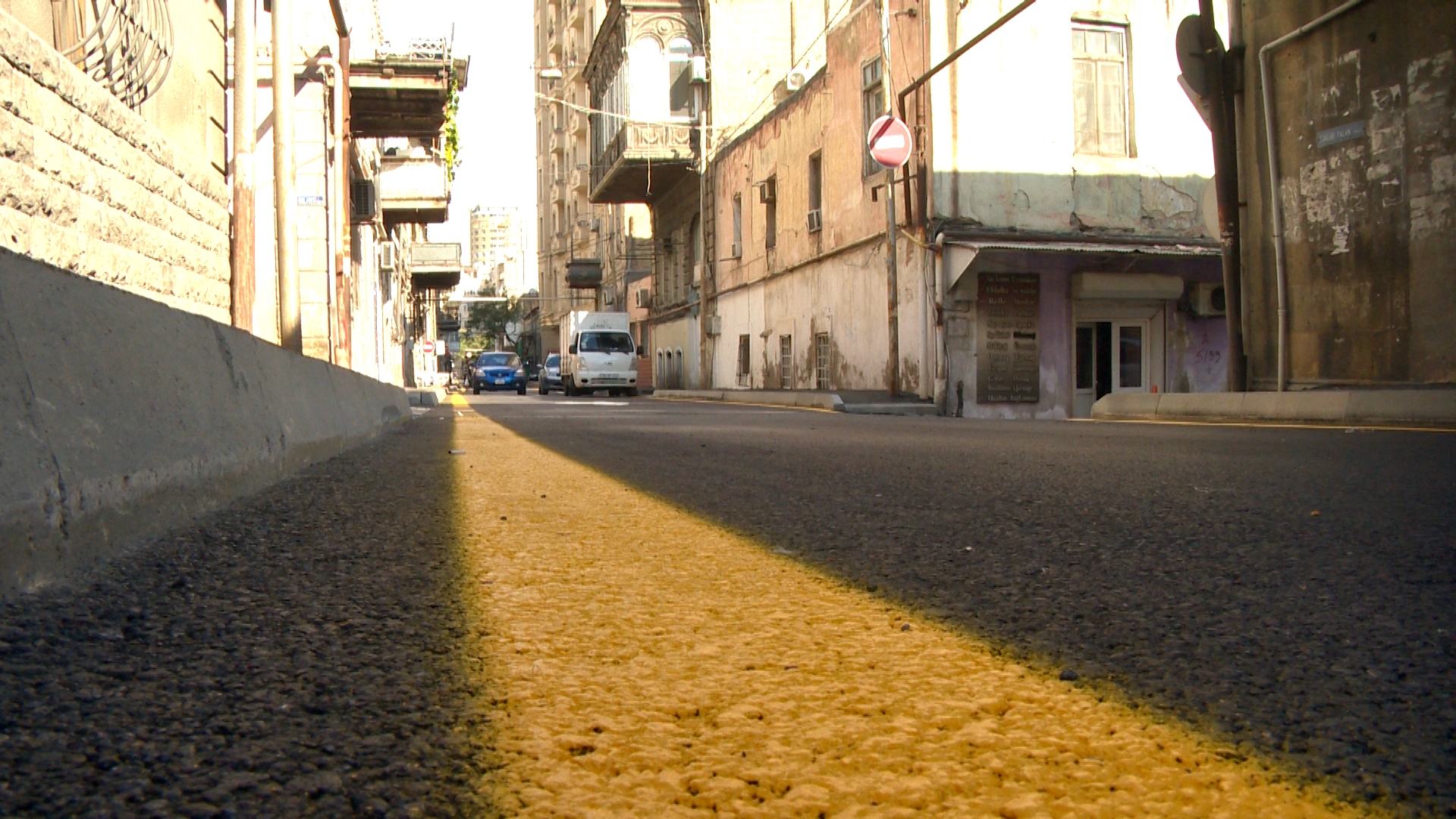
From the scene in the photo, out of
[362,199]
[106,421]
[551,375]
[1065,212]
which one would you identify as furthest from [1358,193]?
[551,375]

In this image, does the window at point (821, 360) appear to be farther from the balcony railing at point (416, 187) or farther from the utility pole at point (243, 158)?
the utility pole at point (243, 158)

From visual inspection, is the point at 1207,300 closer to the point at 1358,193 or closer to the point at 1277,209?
the point at 1277,209

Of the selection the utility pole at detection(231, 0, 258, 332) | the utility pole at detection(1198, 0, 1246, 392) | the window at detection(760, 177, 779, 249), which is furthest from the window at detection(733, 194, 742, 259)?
the utility pole at detection(231, 0, 258, 332)

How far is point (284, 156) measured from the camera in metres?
11.2

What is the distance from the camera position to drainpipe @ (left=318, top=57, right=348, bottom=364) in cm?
1852

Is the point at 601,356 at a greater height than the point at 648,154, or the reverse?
the point at 648,154

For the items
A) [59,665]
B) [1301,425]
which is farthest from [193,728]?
[1301,425]

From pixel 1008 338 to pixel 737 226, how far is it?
39.6ft

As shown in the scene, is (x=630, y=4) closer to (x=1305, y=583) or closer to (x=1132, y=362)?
(x=1132, y=362)

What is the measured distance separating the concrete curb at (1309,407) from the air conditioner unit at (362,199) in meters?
17.8

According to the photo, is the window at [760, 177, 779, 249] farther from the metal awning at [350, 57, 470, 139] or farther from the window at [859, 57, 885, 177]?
the metal awning at [350, 57, 470, 139]

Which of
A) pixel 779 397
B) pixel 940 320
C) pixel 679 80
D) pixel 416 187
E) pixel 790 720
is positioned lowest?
pixel 790 720

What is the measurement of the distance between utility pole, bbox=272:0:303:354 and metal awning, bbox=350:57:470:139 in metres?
9.73

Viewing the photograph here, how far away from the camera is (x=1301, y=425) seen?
940cm
